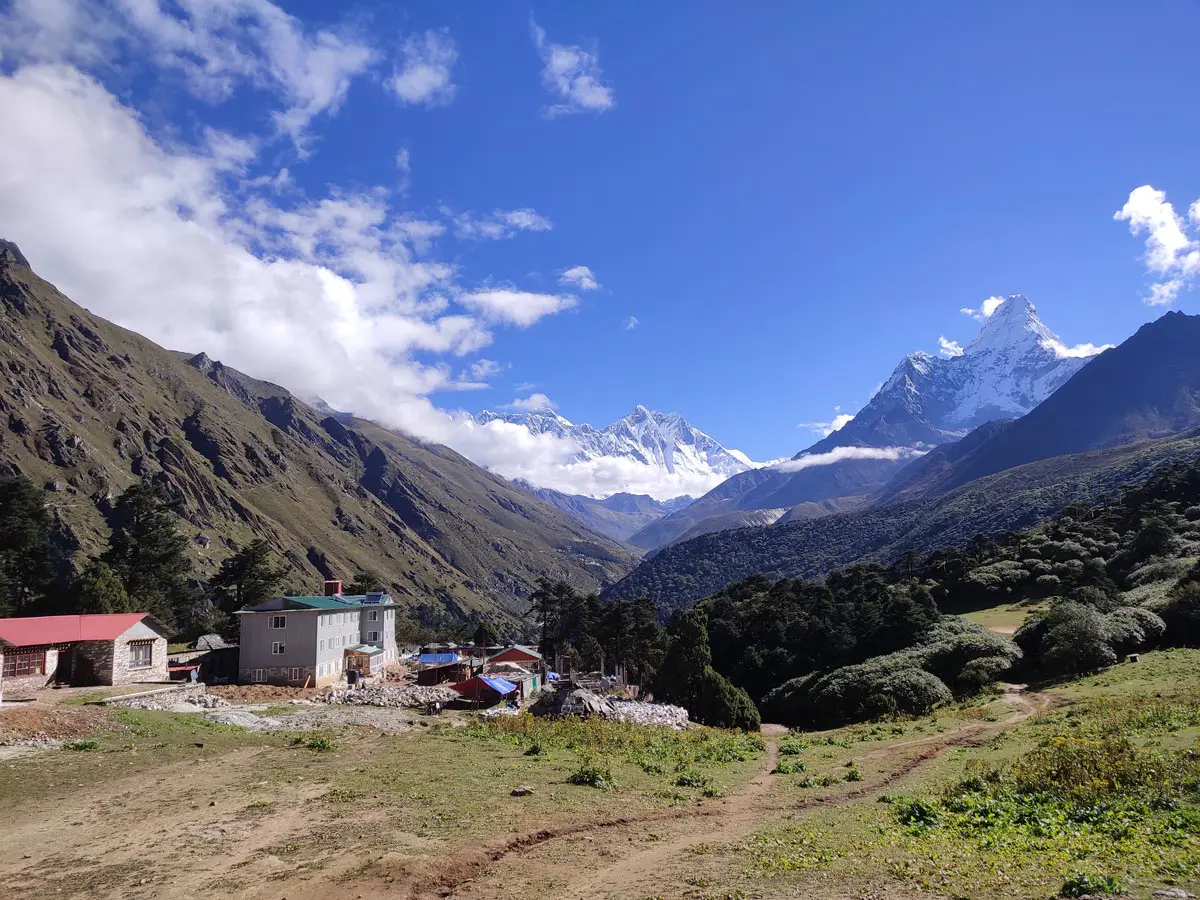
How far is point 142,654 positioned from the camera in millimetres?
41000

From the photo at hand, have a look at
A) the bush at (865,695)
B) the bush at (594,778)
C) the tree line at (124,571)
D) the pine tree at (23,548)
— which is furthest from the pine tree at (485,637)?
the bush at (594,778)

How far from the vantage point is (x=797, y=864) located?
12.7 m

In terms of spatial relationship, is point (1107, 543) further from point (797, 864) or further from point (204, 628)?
point (204, 628)

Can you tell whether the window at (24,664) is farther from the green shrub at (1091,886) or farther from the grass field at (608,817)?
the green shrub at (1091,886)

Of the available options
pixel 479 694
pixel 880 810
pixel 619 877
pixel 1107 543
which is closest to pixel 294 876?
pixel 619 877

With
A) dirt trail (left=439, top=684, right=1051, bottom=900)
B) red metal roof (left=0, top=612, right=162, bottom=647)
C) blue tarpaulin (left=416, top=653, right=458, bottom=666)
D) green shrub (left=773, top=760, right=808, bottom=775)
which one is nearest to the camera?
dirt trail (left=439, top=684, right=1051, bottom=900)

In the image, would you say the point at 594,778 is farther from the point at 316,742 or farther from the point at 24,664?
the point at 24,664

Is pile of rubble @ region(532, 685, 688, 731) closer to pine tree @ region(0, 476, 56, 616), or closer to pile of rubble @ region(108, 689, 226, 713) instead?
pile of rubble @ region(108, 689, 226, 713)

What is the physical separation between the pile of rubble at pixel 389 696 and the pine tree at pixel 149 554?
34.7m

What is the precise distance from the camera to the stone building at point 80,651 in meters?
35.4

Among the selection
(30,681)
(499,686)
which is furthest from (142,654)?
(499,686)

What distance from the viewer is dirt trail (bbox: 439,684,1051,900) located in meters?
12.5

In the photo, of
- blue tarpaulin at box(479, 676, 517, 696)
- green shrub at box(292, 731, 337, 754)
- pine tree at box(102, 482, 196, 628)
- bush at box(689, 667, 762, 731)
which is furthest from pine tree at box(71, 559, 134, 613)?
bush at box(689, 667, 762, 731)

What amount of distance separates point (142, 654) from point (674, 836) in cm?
3838
